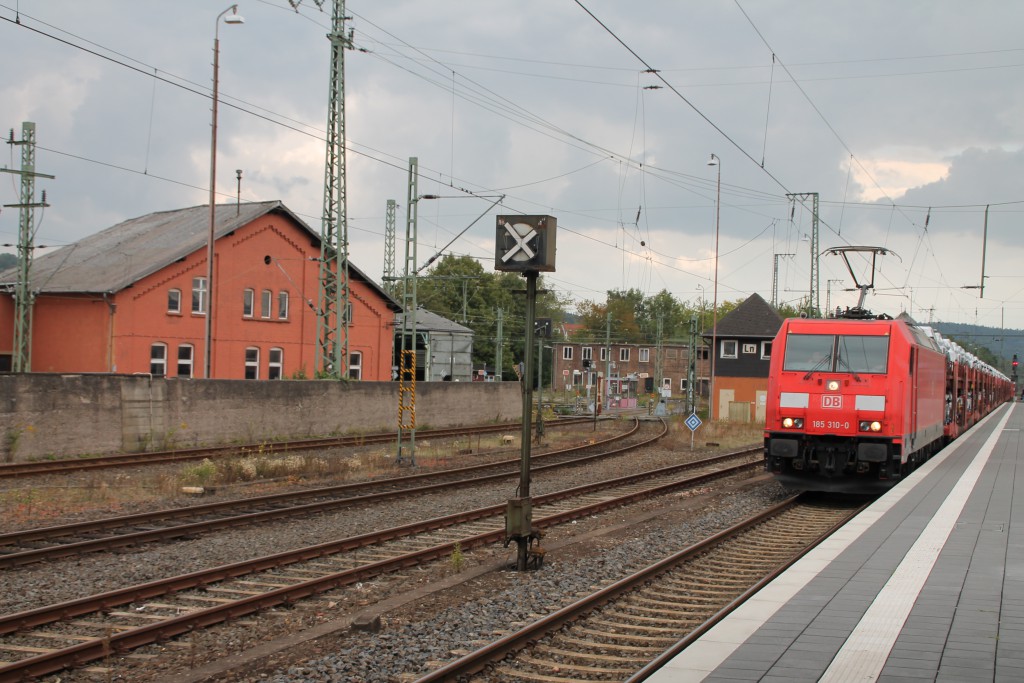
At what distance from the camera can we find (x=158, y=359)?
39.8 meters

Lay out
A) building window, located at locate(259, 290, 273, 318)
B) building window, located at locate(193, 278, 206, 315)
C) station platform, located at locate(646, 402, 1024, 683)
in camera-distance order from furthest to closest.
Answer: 1. building window, located at locate(259, 290, 273, 318)
2. building window, located at locate(193, 278, 206, 315)
3. station platform, located at locate(646, 402, 1024, 683)

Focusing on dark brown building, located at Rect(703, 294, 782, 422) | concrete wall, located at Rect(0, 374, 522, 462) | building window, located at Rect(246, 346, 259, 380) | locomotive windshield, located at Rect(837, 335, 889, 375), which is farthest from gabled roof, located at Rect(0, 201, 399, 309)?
locomotive windshield, located at Rect(837, 335, 889, 375)

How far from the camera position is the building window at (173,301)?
3997 cm

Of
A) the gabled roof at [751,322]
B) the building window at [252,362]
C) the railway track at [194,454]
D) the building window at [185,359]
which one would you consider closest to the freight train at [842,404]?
the railway track at [194,454]

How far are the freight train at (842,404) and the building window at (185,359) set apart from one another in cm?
2956

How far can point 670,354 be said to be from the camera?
105500 millimetres

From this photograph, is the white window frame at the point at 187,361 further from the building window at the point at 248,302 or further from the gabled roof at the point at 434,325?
the gabled roof at the point at 434,325

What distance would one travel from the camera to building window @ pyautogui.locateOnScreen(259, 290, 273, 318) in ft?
144

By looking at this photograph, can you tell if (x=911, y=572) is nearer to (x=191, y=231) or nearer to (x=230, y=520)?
(x=230, y=520)

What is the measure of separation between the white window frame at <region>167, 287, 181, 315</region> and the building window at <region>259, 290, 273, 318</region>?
14.1 feet

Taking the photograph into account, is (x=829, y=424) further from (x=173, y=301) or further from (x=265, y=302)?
(x=265, y=302)

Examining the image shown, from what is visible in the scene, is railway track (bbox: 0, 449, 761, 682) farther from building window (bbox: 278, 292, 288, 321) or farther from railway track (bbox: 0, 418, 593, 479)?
building window (bbox: 278, 292, 288, 321)

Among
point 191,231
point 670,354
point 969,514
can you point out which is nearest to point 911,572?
point 969,514

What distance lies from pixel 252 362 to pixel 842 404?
32.1 meters
